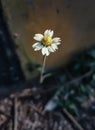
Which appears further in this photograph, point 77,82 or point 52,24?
point 77,82

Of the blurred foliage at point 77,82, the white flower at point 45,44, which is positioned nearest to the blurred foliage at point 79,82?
the blurred foliage at point 77,82

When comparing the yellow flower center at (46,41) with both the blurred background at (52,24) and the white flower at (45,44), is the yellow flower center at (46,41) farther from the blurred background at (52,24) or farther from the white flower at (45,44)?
the blurred background at (52,24)

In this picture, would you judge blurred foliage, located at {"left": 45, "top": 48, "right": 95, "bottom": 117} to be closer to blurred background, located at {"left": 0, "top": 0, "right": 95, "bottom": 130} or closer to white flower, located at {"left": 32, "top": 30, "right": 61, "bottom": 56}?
blurred background, located at {"left": 0, "top": 0, "right": 95, "bottom": 130}

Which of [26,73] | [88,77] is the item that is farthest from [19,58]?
[88,77]

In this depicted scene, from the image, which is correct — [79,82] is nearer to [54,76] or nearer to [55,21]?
[54,76]

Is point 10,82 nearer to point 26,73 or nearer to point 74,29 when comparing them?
point 26,73

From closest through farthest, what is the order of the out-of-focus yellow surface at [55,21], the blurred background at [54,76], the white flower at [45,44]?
the white flower at [45,44], the out-of-focus yellow surface at [55,21], the blurred background at [54,76]

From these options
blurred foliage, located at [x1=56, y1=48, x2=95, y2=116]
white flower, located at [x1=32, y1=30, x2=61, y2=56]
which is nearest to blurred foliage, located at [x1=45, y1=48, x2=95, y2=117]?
blurred foliage, located at [x1=56, y1=48, x2=95, y2=116]

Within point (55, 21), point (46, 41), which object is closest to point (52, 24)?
point (55, 21)
